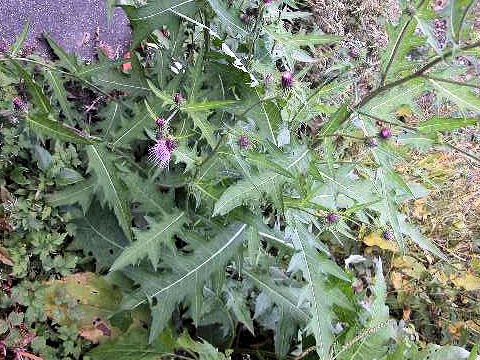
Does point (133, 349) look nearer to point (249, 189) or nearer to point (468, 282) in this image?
point (249, 189)

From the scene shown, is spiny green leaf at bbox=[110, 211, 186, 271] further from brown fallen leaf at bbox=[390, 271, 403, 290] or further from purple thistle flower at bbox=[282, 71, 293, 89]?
brown fallen leaf at bbox=[390, 271, 403, 290]

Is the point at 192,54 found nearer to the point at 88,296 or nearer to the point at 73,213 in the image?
the point at 73,213

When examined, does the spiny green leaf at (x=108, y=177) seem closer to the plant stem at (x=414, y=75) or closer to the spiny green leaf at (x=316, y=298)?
the spiny green leaf at (x=316, y=298)

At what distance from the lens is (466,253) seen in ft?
11.0

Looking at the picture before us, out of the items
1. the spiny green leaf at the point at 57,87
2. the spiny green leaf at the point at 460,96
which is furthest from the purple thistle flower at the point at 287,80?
the spiny green leaf at the point at 57,87

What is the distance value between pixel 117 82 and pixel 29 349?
1.07m

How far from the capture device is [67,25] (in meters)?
2.50

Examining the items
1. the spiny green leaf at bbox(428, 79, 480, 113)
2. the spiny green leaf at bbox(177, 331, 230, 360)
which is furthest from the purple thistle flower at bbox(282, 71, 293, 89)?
the spiny green leaf at bbox(177, 331, 230, 360)

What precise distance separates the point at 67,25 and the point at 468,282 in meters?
2.52

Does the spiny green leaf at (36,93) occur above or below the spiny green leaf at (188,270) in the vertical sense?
above

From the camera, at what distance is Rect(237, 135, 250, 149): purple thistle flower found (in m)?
1.68

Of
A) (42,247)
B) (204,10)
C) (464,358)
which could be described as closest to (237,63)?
(204,10)

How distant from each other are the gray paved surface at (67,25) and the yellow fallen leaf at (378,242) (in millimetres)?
1630

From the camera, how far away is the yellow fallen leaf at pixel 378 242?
3.03 m
